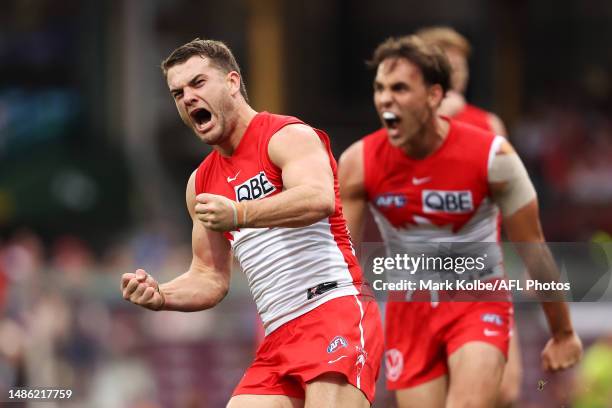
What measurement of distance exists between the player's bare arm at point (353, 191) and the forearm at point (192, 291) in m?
1.28

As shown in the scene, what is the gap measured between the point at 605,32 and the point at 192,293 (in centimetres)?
1597

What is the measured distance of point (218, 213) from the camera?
5.95 meters

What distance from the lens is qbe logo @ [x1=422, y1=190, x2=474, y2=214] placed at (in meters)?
8.04

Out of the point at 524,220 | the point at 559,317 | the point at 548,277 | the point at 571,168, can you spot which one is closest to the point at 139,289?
the point at 524,220

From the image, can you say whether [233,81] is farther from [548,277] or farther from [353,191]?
[548,277]

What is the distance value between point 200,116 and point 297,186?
0.72m

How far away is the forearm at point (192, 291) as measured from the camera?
6.86 metres

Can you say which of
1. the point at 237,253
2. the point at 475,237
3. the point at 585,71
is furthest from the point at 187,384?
the point at 585,71

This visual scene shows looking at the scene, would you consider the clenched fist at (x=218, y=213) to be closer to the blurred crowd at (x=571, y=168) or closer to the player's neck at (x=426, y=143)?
the player's neck at (x=426, y=143)

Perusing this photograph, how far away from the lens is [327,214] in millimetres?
6215

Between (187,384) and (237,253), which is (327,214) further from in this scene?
(187,384)

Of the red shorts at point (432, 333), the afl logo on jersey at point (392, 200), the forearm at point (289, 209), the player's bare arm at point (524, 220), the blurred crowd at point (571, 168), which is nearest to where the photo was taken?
the forearm at point (289, 209)

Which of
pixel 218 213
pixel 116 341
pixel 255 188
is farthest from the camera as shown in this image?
pixel 116 341

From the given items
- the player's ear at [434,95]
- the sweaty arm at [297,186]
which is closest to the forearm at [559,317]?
the player's ear at [434,95]
